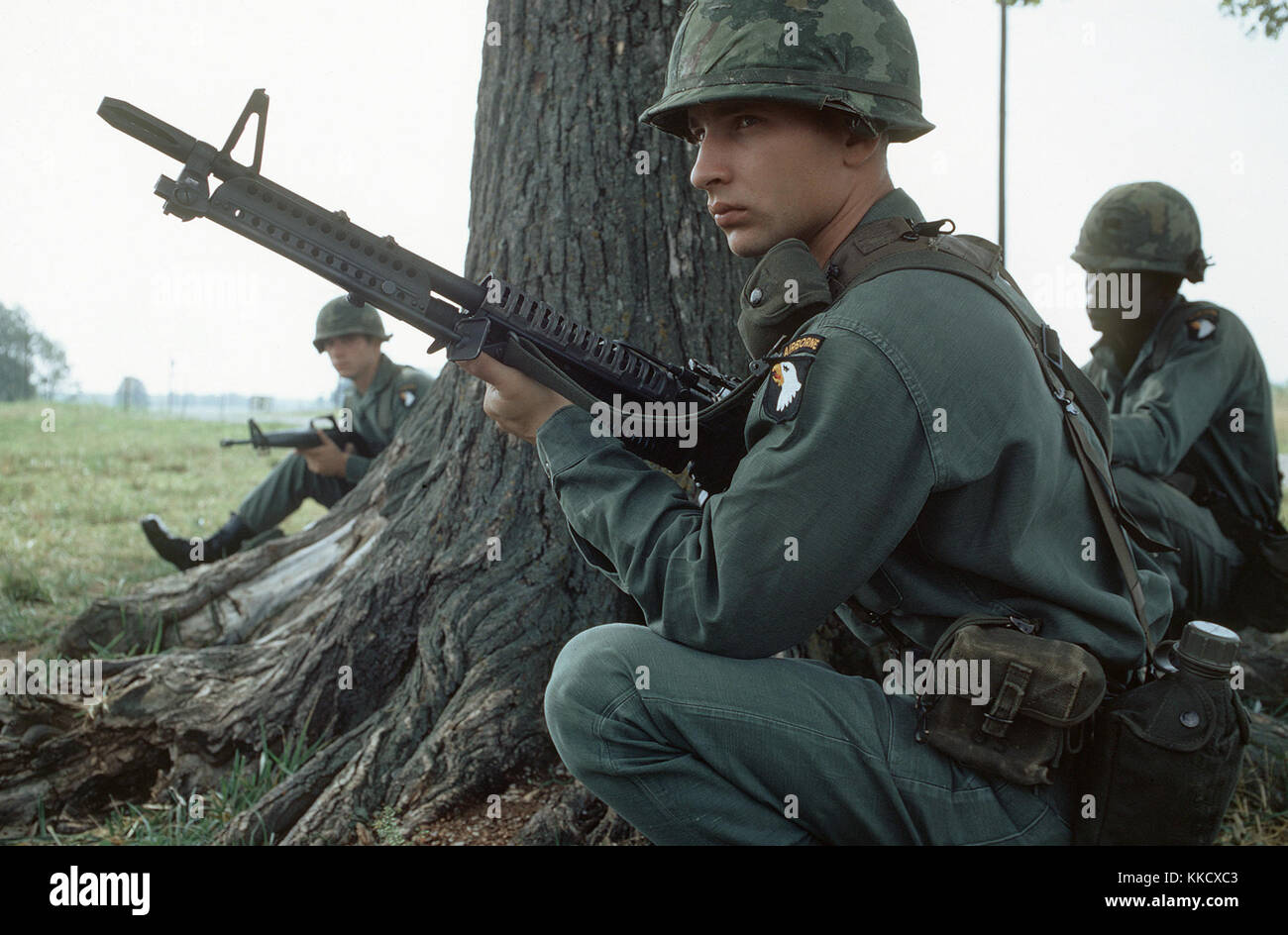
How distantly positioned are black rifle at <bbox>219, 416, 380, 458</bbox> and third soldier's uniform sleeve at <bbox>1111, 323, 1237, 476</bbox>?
472cm

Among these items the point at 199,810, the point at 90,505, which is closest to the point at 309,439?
the point at 90,505

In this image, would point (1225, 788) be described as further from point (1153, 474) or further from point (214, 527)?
point (214, 527)

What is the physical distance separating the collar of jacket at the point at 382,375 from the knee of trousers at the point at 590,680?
17.7ft

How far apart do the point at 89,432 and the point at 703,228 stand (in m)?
15.7

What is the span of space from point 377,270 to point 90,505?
7.37 meters

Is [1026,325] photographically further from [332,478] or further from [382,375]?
[332,478]

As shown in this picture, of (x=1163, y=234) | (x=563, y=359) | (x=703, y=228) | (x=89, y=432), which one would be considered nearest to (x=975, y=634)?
(x=563, y=359)

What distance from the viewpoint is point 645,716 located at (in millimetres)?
1951

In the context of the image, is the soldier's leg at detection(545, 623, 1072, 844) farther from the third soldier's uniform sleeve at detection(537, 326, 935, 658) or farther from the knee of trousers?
the third soldier's uniform sleeve at detection(537, 326, 935, 658)

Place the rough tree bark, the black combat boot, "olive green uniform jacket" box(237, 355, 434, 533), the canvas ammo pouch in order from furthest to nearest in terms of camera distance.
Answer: "olive green uniform jacket" box(237, 355, 434, 533)
the black combat boot
the rough tree bark
the canvas ammo pouch

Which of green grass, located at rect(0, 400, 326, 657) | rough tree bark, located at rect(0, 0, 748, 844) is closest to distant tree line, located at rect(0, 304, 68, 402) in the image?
green grass, located at rect(0, 400, 326, 657)

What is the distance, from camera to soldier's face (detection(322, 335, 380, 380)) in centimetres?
725

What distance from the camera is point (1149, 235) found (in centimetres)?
444

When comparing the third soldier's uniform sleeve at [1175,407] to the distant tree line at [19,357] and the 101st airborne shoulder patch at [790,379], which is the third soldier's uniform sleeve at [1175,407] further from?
the distant tree line at [19,357]
